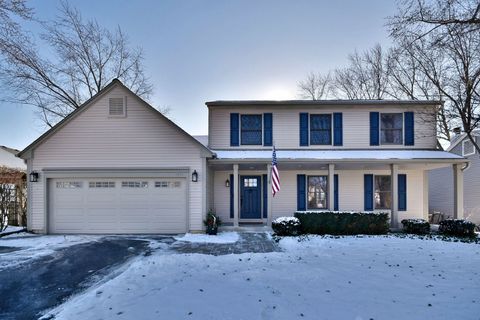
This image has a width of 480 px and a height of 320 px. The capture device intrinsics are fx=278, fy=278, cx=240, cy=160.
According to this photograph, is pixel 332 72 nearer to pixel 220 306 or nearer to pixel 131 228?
pixel 131 228

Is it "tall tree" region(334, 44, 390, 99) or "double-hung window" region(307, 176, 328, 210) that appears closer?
"double-hung window" region(307, 176, 328, 210)

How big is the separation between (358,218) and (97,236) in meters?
10.2

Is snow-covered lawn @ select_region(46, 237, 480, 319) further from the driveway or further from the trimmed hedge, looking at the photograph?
the trimmed hedge

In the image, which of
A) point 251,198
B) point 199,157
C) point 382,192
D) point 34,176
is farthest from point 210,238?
point 382,192

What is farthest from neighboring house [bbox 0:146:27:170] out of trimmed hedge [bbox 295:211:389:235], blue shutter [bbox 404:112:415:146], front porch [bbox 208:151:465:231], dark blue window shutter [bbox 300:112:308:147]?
blue shutter [bbox 404:112:415:146]

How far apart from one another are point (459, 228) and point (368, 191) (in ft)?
11.7

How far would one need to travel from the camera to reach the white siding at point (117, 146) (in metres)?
11.0

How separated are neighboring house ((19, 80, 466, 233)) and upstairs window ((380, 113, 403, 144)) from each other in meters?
0.04

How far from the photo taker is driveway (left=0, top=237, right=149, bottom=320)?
190 inches

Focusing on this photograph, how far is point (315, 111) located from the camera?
42.8 feet

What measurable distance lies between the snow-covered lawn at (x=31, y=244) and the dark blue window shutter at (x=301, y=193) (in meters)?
8.57

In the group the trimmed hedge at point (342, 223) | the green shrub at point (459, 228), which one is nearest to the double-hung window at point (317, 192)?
the trimmed hedge at point (342, 223)

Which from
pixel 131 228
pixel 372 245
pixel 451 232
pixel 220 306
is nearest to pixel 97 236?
pixel 131 228

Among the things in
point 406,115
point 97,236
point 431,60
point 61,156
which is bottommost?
point 97,236
